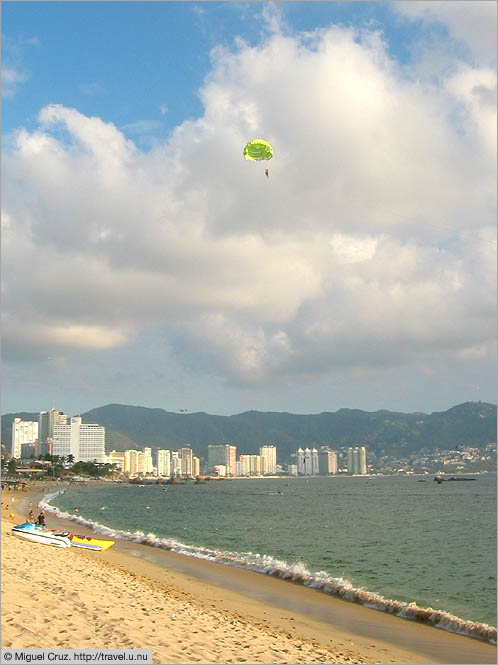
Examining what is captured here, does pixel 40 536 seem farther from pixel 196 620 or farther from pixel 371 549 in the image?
pixel 371 549

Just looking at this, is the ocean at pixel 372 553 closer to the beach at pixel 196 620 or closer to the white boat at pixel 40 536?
the beach at pixel 196 620

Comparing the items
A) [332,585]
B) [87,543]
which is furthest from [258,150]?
[87,543]

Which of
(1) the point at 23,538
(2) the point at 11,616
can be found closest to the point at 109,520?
(1) the point at 23,538

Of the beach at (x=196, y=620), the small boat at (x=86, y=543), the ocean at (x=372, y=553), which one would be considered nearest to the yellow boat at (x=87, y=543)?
the small boat at (x=86, y=543)

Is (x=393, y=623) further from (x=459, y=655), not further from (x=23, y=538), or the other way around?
(x=23, y=538)

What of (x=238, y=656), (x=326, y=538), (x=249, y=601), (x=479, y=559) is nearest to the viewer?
(x=238, y=656)

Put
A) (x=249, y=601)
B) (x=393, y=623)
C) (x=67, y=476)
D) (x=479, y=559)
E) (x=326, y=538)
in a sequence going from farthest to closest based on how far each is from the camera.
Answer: (x=67, y=476) → (x=326, y=538) → (x=479, y=559) → (x=249, y=601) → (x=393, y=623)

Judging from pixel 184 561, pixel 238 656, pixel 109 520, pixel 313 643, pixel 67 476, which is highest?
pixel 238 656
